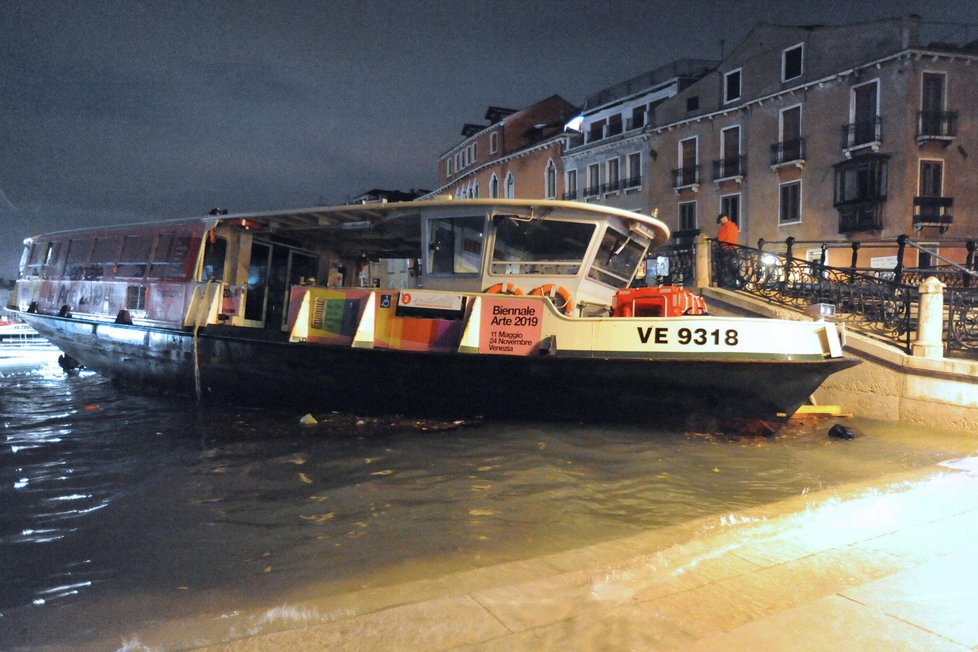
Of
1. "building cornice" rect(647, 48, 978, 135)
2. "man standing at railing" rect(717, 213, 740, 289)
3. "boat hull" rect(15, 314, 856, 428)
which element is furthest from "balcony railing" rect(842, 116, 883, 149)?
"boat hull" rect(15, 314, 856, 428)

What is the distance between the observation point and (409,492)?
569 centimetres

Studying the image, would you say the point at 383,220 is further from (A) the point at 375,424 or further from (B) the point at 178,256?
(B) the point at 178,256

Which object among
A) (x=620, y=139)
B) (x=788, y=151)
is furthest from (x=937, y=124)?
(x=620, y=139)

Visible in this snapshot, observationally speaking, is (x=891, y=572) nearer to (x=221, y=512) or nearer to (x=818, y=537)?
(x=818, y=537)

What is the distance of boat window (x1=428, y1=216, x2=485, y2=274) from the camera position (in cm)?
847

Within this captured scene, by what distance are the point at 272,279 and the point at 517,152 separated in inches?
1085

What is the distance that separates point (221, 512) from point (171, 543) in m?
0.69

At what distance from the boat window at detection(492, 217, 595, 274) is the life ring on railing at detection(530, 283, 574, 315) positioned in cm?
24

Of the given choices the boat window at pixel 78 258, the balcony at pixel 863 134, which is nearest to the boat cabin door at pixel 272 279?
the boat window at pixel 78 258

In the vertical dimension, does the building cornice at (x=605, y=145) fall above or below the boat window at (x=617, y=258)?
above

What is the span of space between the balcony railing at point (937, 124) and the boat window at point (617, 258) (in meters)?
16.8

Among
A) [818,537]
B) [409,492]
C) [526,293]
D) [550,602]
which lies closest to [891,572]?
[818,537]

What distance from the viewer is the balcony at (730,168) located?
25.5m

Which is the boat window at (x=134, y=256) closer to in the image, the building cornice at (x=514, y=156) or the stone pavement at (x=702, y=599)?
the stone pavement at (x=702, y=599)
